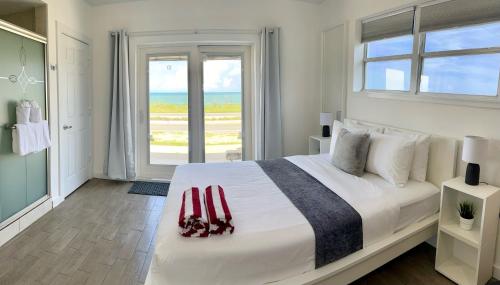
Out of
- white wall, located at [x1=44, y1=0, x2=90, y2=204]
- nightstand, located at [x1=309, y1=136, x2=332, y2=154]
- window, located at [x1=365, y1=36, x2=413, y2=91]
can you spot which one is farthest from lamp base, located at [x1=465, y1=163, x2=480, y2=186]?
white wall, located at [x1=44, y1=0, x2=90, y2=204]

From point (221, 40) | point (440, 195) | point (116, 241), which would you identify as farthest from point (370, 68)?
point (116, 241)

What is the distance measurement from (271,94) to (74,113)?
2.65 meters

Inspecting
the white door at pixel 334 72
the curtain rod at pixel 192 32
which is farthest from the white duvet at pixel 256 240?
the curtain rod at pixel 192 32

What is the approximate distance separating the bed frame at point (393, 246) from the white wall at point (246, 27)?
2068 millimetres

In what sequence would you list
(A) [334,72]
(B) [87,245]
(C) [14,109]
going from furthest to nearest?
(A) [334,72] < (C) [14,109] < (B) [87,245]

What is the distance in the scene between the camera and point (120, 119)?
4180mm

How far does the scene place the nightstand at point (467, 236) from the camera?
79.1 inches

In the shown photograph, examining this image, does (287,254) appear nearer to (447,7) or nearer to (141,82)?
(447,7)

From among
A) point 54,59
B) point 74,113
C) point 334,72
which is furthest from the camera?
point 334,72

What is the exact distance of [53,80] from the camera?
132 inches

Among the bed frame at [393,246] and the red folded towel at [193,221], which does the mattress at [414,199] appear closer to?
the bed frame at [393,246]

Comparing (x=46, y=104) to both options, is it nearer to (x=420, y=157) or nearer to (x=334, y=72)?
(x=334, y=72)

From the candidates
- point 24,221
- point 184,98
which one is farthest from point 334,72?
point 24,221

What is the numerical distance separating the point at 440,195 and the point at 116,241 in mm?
2829
